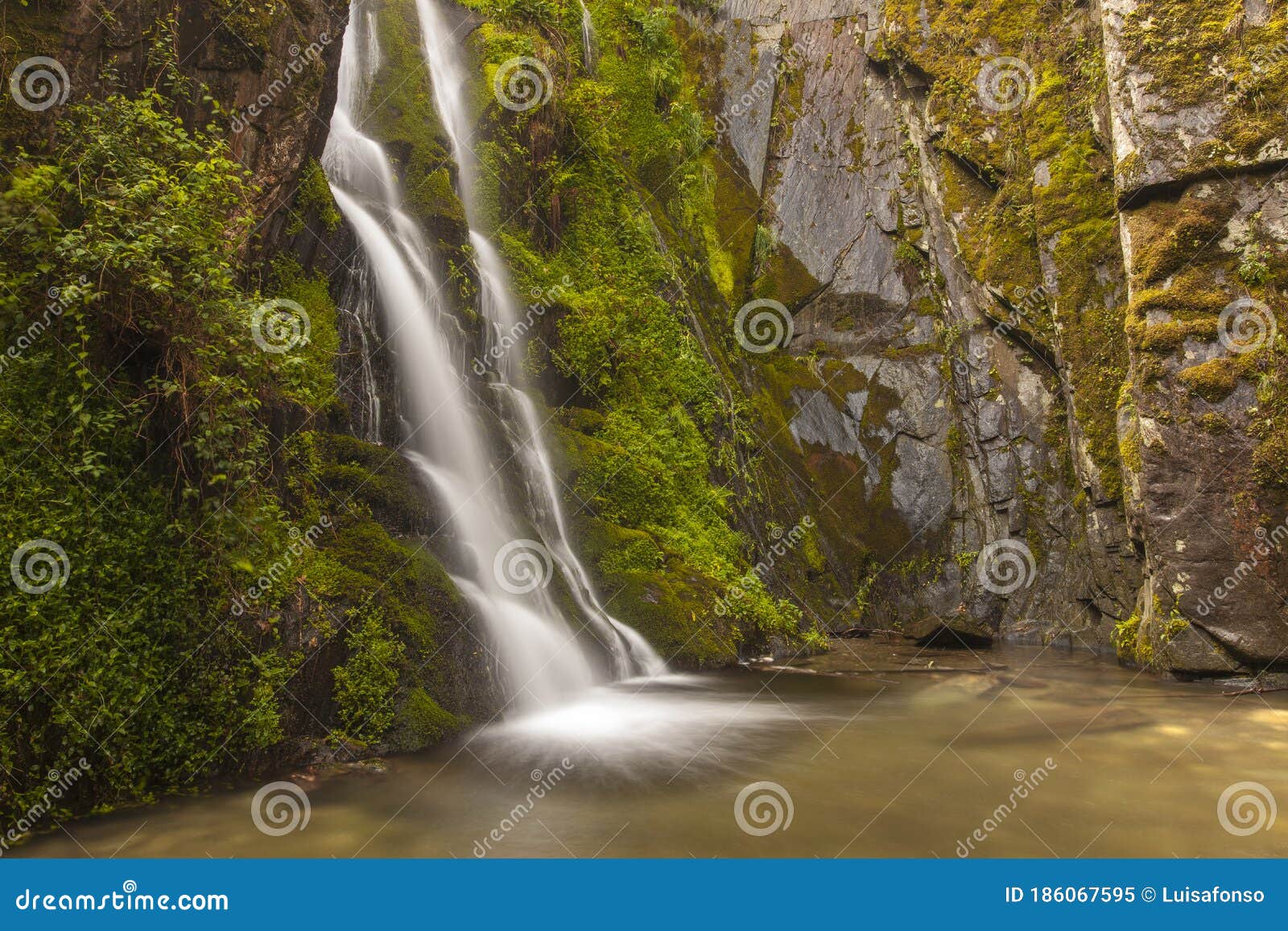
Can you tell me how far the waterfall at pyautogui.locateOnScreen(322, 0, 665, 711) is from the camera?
8.36 m

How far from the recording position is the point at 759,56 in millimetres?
19859

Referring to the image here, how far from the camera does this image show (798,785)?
591 centimetres

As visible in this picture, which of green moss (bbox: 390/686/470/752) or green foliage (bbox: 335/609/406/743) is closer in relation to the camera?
green foliage (bbox: 335/609/406/743)

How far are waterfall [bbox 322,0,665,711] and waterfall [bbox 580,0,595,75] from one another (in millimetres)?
6709

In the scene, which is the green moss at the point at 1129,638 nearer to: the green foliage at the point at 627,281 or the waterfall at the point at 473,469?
the green foliage at the point at 627,281

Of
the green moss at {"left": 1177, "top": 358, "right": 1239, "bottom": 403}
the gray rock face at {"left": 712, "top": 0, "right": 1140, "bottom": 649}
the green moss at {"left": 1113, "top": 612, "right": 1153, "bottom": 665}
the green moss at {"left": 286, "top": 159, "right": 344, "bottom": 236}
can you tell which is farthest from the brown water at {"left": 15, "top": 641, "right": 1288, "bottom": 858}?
the gray rock face at {"left": 712, "top": 0, "right": 1140, "bottom": 649}

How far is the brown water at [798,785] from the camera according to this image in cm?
471

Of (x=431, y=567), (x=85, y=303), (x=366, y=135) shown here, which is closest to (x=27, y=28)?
(x=85, y=303)

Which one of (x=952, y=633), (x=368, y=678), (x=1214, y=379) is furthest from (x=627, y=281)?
(x=368, y=678)

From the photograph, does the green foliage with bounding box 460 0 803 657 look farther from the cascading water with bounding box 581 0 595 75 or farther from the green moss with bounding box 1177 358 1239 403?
the green moss with bounding box 1177 358 1239 403

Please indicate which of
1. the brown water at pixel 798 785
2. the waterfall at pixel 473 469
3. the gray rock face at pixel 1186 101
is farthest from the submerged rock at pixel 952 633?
the gray rock face at pixel 1186 101

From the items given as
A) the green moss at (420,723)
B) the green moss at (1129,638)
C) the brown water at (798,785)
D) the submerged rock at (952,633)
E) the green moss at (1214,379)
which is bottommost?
the submerged rock at (952,633)

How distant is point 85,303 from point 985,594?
50.4 feet

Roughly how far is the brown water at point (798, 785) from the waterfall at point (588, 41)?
14105 millimetres
